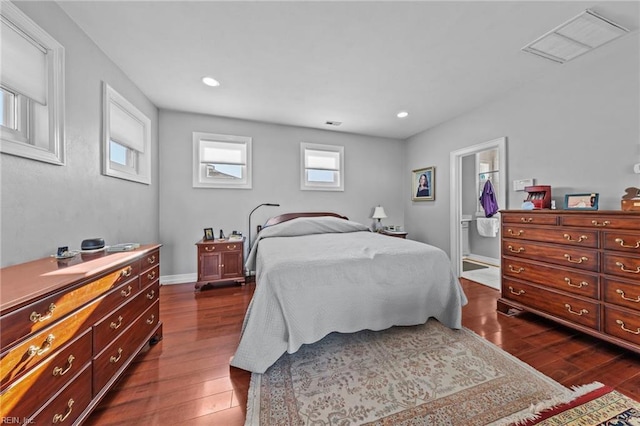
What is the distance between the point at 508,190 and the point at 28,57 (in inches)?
182

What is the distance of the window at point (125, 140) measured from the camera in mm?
2195

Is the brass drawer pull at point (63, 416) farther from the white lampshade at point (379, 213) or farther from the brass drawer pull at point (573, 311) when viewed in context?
the white lampshade at point (379, 213)

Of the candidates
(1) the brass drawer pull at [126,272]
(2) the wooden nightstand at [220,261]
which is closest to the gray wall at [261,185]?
(2) the wooden nightstand at [220,261]

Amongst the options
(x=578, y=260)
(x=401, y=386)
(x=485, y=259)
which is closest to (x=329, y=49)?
(x=401, y=386)

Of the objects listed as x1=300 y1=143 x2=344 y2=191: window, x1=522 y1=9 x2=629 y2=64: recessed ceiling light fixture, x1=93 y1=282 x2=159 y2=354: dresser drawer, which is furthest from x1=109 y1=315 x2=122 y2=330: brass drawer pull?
x1=522 y1=9 x2=629 y2=64: recessed ceiling light fixture

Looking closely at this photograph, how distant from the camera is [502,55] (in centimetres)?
223

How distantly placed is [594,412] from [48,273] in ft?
9.64

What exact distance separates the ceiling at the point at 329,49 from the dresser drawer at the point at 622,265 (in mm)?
1828

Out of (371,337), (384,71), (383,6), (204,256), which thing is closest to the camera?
(383,6)

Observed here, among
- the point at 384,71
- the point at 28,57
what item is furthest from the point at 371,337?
the point at 28,57

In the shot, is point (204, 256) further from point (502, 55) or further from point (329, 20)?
point (502, 55)

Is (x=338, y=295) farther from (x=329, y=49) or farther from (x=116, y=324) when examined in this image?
(x=329, y=49)

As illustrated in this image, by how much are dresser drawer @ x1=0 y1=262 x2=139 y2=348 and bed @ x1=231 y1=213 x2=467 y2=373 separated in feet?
2.78

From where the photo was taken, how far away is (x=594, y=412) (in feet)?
4.10
